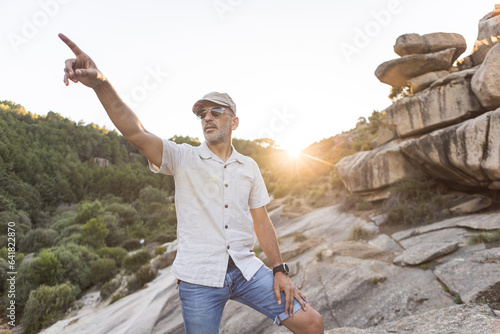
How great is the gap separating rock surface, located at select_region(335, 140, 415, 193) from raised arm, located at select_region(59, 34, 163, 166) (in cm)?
1146

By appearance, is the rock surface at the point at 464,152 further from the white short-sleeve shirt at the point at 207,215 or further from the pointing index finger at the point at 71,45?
the pointing index finger at the point at 71,45

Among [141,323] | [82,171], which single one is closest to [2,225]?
[141,323]

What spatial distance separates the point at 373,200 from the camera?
11570 mm

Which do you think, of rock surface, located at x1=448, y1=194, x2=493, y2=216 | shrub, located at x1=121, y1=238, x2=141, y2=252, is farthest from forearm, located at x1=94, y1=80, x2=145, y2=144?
shrub, located at x1=121, y1=238, x2=141, y2=252

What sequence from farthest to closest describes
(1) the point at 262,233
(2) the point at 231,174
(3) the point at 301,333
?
(1) the point at 262,233 < (2) the point at 231,174 < (3) the point at 301,333

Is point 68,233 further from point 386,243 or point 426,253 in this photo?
point 426,253

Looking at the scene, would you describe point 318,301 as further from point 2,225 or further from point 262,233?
point 2,225

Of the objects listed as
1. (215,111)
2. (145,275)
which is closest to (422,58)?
(215,111)

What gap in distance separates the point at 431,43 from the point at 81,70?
47.8ft

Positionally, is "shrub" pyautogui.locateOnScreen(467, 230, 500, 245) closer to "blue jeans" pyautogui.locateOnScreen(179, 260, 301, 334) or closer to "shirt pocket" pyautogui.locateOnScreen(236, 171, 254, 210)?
"blue jeans" pyautogui.locateOnScreen(179, 260, 301, 334)

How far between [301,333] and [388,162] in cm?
1095

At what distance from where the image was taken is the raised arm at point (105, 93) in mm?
1362

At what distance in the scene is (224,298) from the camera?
5.51ft

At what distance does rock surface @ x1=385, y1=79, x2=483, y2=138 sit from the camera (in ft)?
26.9
